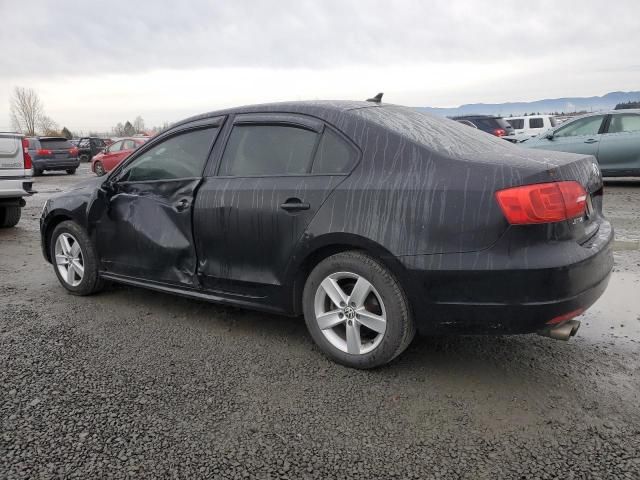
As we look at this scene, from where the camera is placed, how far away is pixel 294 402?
2.84m

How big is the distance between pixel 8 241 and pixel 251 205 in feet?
19.5

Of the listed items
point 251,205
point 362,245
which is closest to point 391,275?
point 362,245

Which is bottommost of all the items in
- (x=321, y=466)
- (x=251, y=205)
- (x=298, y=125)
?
(x=321, y=466)

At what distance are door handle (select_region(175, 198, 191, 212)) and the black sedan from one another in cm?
2

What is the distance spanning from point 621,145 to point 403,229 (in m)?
9.97

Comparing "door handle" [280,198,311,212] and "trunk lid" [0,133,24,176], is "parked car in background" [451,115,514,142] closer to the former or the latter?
"trunk lid" [0,133,24,176]

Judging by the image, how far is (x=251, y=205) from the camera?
344cm

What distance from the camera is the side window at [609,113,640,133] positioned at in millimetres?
10938

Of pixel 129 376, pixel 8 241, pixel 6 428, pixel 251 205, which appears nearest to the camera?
pixel 6 428

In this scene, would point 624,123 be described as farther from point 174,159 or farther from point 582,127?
point 174,159

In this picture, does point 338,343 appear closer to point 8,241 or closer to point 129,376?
point 129,376

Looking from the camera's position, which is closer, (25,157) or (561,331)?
(561,331)

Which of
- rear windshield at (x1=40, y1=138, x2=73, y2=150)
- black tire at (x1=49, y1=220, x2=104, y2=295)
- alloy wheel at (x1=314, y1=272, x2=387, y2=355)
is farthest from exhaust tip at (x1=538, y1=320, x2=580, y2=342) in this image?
rear windshield at (x1=40, y1=138, x2=73, y2=150)


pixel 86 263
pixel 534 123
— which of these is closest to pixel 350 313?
pixel 86 263
